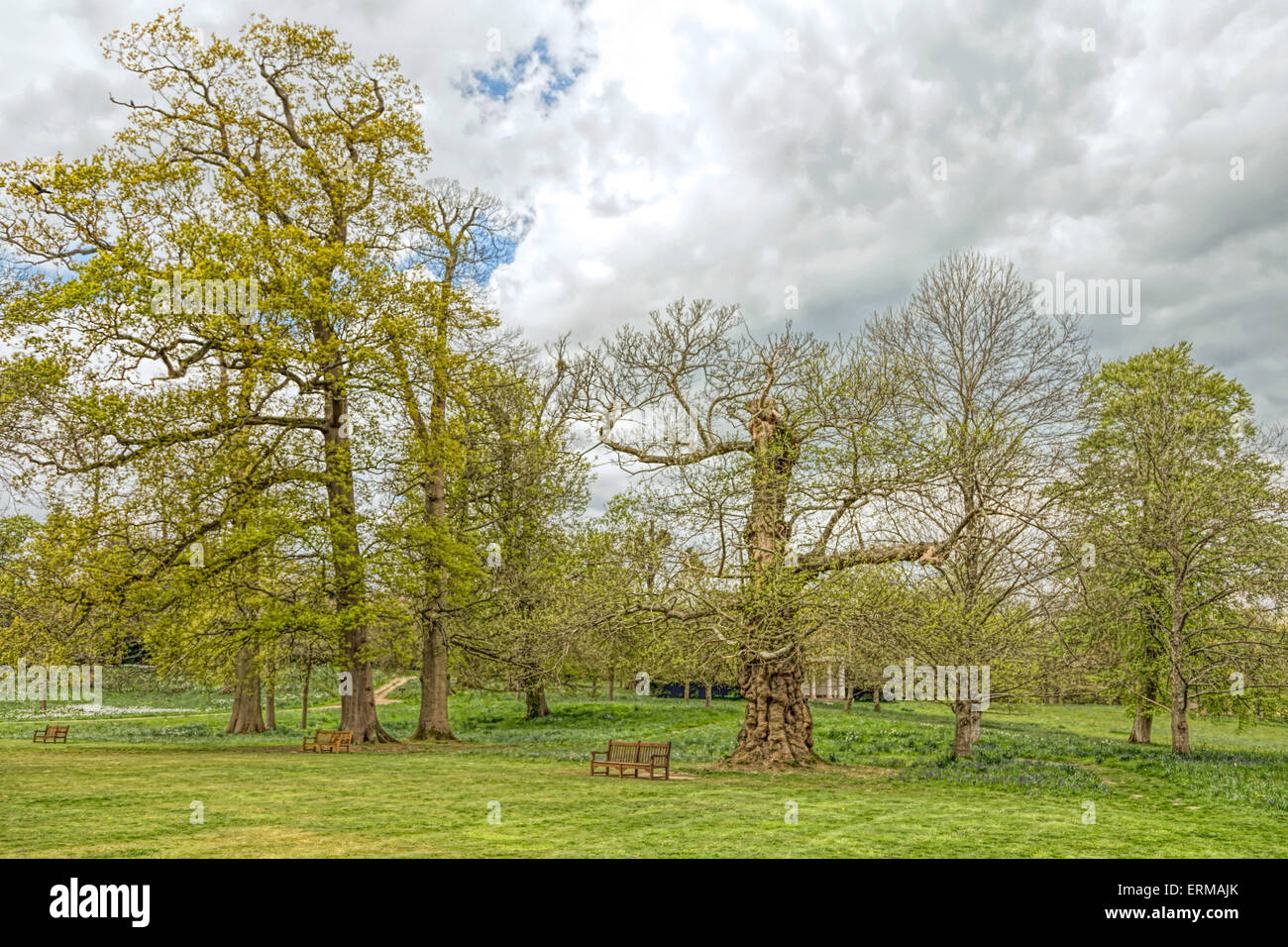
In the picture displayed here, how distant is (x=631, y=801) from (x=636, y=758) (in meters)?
4.12

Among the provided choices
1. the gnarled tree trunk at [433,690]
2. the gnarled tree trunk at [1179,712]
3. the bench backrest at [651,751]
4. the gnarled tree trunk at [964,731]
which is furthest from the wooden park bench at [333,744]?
the gnarled tree trunk at [1179,712]

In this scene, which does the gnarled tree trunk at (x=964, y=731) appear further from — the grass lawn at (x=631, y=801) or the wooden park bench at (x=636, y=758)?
the wooden park bench at (x=636, y=758)

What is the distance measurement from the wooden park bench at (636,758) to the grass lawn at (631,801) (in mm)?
588

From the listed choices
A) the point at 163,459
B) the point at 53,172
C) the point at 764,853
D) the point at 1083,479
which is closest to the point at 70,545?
the point at 163,459

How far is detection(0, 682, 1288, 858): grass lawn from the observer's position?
366 inches

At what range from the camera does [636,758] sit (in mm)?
17031

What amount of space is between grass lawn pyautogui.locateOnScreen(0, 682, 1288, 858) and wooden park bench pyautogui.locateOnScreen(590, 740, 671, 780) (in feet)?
1.93

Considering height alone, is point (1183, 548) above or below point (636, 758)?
above

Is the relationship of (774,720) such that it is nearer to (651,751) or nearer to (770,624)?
(651,751)

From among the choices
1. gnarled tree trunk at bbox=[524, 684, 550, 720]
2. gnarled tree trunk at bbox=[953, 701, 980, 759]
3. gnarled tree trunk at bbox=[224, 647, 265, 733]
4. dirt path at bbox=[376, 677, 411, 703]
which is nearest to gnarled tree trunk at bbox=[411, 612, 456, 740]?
gnarled tree trunk at bbox=[224, 647, 265, 733]

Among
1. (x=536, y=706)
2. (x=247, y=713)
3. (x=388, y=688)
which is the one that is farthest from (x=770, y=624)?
(x=388, y=688)

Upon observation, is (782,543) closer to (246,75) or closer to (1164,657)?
(1164,657)

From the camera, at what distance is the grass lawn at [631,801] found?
9.30 m

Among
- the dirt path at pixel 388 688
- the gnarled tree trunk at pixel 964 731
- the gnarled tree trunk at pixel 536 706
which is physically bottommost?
the dirt path at pixel 388 688
